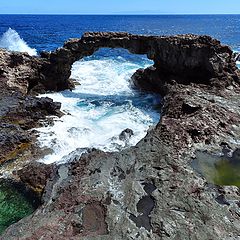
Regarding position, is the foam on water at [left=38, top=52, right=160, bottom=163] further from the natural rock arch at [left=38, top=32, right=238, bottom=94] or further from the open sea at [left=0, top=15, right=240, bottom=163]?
the natural rock arch at [left=38, top=32, right=238, bottom=94]

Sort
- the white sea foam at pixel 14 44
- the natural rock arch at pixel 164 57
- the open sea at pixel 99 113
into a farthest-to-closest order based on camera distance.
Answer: the white sea foam at pixel 14 44 → the natural rock arch at pixel 164 57 → the open sea at pixel 99 113

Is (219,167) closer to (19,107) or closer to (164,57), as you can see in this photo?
(19,107)

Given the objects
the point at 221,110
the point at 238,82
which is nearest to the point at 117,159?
the point at 221,110

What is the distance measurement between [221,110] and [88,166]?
9676 millimetres

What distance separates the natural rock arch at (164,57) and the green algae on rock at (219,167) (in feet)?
37.8

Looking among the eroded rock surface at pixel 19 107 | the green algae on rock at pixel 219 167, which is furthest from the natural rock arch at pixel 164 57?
the green algae on rock at pixel 219 167

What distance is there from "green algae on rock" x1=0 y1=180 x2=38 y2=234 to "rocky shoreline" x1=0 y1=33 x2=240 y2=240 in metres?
0.63

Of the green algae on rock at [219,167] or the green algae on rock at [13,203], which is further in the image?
the green algae on rock at [13,203]

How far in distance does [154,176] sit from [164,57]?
1972cm

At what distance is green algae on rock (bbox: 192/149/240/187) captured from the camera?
16.3 meters

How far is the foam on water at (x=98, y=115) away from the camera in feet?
78.9

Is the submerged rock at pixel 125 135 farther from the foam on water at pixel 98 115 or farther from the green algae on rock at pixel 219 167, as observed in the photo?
the green algae on rock at pixel 219 167

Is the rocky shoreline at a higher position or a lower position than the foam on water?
higher

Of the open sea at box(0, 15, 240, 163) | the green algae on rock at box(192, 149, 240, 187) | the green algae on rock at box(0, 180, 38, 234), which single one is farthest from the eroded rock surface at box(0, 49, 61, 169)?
the green algae on rock at box(192, 149, 240, 187)
